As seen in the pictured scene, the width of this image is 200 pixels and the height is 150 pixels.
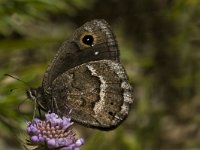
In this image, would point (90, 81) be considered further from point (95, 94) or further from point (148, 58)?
point (148, 58)

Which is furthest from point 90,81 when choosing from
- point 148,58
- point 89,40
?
point 148,58

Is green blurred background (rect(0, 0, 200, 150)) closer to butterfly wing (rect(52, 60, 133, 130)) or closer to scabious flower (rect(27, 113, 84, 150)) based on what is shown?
butterfly wing (rect(52, 60, 133, 130))

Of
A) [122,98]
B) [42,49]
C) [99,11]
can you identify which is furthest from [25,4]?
[99,11]

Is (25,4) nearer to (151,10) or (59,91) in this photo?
(59,91)

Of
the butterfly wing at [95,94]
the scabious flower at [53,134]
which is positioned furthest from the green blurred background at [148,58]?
the scabious flower at [53,134]

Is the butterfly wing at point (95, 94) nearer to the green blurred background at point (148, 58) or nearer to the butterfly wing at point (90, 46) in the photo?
the butterfly wing at point (90, 46)

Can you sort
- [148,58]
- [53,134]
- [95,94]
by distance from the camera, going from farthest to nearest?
1. [148,58]
2. [95,94]
3. [53,134]
